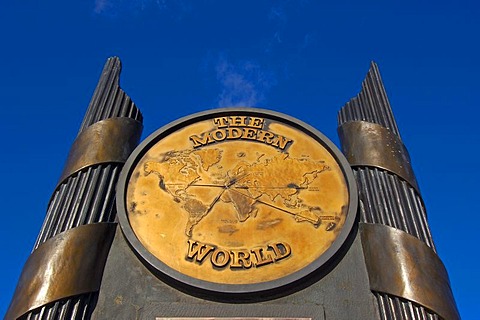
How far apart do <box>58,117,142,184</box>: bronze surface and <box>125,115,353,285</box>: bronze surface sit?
0.45 m

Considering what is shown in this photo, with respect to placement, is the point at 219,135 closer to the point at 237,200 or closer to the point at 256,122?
the point at 256,122

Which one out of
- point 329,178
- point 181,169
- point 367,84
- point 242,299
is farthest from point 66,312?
point 367,84

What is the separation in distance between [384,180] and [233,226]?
267cm

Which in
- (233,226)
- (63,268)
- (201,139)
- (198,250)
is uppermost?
(201,139)

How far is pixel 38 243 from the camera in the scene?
25.0ft

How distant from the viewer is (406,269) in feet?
23.2

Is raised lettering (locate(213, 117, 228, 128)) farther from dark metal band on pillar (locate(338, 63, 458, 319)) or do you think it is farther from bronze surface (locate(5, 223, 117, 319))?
bronze surface (locate(5, 223, 117, 319))

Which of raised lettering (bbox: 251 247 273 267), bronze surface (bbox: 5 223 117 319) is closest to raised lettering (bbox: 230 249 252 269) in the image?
raised lettering (bbox: 251 247 273 267)

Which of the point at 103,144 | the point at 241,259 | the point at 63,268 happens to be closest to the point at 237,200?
the point at 241,259

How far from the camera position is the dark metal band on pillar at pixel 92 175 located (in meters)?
6.74

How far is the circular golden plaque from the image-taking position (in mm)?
7289

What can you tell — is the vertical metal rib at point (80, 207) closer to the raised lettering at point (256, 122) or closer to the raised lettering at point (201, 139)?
the raised lettering at point (201, 139)

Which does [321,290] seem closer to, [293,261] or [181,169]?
[293,261]

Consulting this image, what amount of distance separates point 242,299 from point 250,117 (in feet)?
12.7
